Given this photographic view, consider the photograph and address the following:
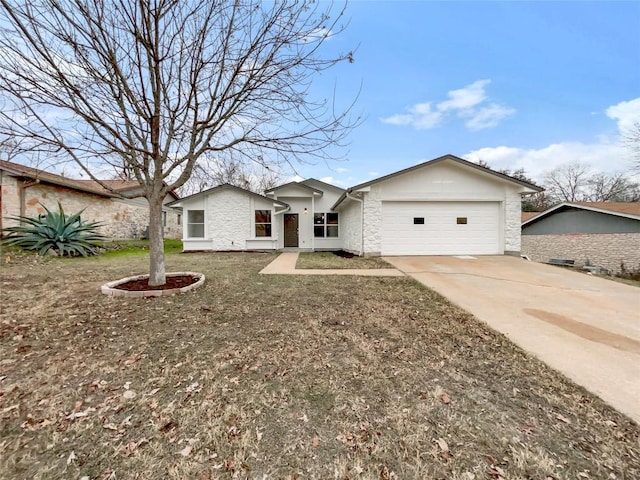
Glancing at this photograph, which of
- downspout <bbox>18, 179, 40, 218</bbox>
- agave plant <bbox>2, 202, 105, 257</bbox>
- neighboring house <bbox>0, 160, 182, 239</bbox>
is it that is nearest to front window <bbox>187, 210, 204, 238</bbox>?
neighboring house <bbox>0, 160, 182, 239</bbox>

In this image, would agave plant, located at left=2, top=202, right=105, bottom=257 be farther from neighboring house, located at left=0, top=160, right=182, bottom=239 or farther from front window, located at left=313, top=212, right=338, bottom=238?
front window, located at left=313, top=212, right=338, bottom=238

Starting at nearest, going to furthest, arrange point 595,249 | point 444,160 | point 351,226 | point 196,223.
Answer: point 444,160 < point 351,226 < point 196,223 < point 595,249

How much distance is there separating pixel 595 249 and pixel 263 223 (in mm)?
18246

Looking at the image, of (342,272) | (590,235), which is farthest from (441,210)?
(590,235)

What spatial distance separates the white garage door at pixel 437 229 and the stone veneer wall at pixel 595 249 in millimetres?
9301

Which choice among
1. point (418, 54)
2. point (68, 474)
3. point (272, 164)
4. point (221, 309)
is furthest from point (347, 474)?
point (418, 54)

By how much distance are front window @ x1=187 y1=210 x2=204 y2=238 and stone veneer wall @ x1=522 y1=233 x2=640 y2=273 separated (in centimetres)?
2079

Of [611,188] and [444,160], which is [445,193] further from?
[611,188]

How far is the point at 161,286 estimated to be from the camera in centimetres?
569

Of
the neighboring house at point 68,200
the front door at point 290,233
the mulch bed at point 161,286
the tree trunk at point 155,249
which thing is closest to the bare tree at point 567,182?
the front door at point 290,233

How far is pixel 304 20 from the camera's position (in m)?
4.98

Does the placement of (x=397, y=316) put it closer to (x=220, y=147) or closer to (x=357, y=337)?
(x=357, y=337)

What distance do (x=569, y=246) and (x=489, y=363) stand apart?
63.2 feet

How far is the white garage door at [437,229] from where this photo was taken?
11164 mm
